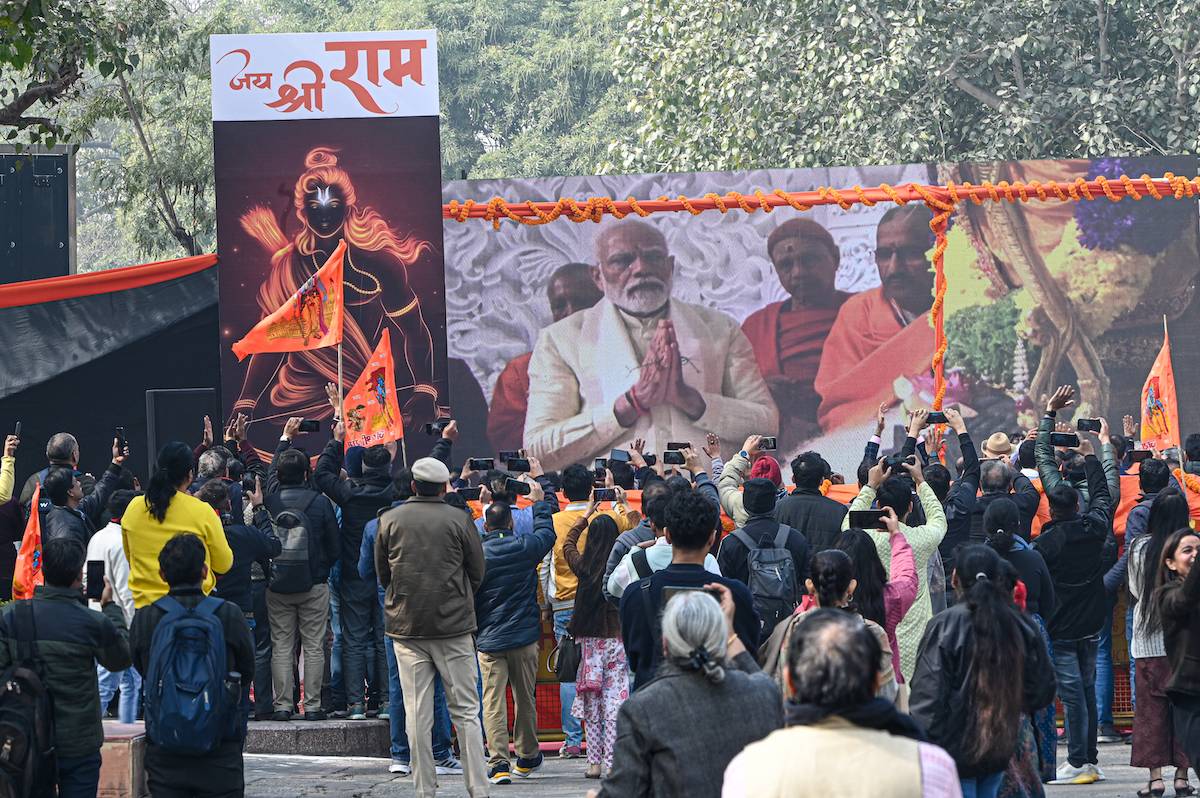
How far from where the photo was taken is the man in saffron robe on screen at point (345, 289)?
491 inches

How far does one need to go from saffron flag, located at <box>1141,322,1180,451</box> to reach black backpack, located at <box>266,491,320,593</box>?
5.63 metres

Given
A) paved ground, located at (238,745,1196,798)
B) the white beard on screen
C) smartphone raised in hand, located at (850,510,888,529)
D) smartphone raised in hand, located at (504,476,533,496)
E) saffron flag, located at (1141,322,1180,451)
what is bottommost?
paved ground, located at (238,745,1196,798)

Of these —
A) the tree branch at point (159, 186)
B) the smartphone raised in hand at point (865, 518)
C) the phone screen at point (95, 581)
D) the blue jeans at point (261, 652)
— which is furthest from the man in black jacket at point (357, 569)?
the tree branch at point (159, 186)

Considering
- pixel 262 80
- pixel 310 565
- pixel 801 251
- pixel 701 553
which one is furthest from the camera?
pixel 801 251

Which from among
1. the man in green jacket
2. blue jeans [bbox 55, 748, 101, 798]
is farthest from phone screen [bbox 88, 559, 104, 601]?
blue jeans [bbox 55, 748, 101, 798]

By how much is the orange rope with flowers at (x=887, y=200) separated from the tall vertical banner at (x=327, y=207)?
1.49 meters

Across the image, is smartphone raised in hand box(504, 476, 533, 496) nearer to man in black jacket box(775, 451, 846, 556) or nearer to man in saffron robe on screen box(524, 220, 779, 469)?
man in black jacket box(775, 451, 846, 556)

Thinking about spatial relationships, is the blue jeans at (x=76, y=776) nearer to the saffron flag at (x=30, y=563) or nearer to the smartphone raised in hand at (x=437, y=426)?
the saffron flag at (x=30, y=563)

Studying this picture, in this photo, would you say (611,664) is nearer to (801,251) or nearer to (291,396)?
(291,396)

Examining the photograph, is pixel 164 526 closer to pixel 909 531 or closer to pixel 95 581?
pixel 95 581

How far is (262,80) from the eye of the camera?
12.3m

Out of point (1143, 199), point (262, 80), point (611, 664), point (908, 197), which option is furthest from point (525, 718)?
point (1143, 199)

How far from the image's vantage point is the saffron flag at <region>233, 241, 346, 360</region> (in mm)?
11945

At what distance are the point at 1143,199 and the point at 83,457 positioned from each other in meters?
9.54
